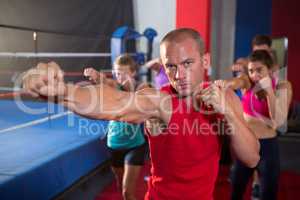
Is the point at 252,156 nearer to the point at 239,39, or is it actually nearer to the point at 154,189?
the point at 154,189

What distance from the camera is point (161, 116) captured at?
1.06m

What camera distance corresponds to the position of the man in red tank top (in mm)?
1008

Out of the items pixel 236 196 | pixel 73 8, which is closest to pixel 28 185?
pixel 236 196

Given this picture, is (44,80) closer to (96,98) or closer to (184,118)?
(96,98)

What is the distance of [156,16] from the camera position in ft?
19.4

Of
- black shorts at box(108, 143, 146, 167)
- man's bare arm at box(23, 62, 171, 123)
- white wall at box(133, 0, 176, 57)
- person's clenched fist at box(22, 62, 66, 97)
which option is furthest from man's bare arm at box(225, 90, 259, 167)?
white wall at box(133, 0, 176, 57)

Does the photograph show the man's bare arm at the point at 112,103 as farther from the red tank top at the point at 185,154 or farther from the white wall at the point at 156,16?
the white wall at the point at 156,16

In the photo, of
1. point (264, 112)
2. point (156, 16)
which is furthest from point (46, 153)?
point (156, 16)

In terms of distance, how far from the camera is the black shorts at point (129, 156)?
2.19m

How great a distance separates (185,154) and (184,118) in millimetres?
111

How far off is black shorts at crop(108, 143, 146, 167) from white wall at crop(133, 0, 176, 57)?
12.1ft

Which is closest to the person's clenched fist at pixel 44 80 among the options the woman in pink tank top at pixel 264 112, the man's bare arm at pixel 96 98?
the man's bare arm at pixel 96 98

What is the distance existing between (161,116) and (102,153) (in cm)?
211

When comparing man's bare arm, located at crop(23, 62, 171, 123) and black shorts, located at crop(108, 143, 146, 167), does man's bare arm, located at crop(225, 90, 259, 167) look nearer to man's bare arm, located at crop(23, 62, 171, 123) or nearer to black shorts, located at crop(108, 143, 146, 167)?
man's bare arm, located at crop(23, 62, 171, 123)
